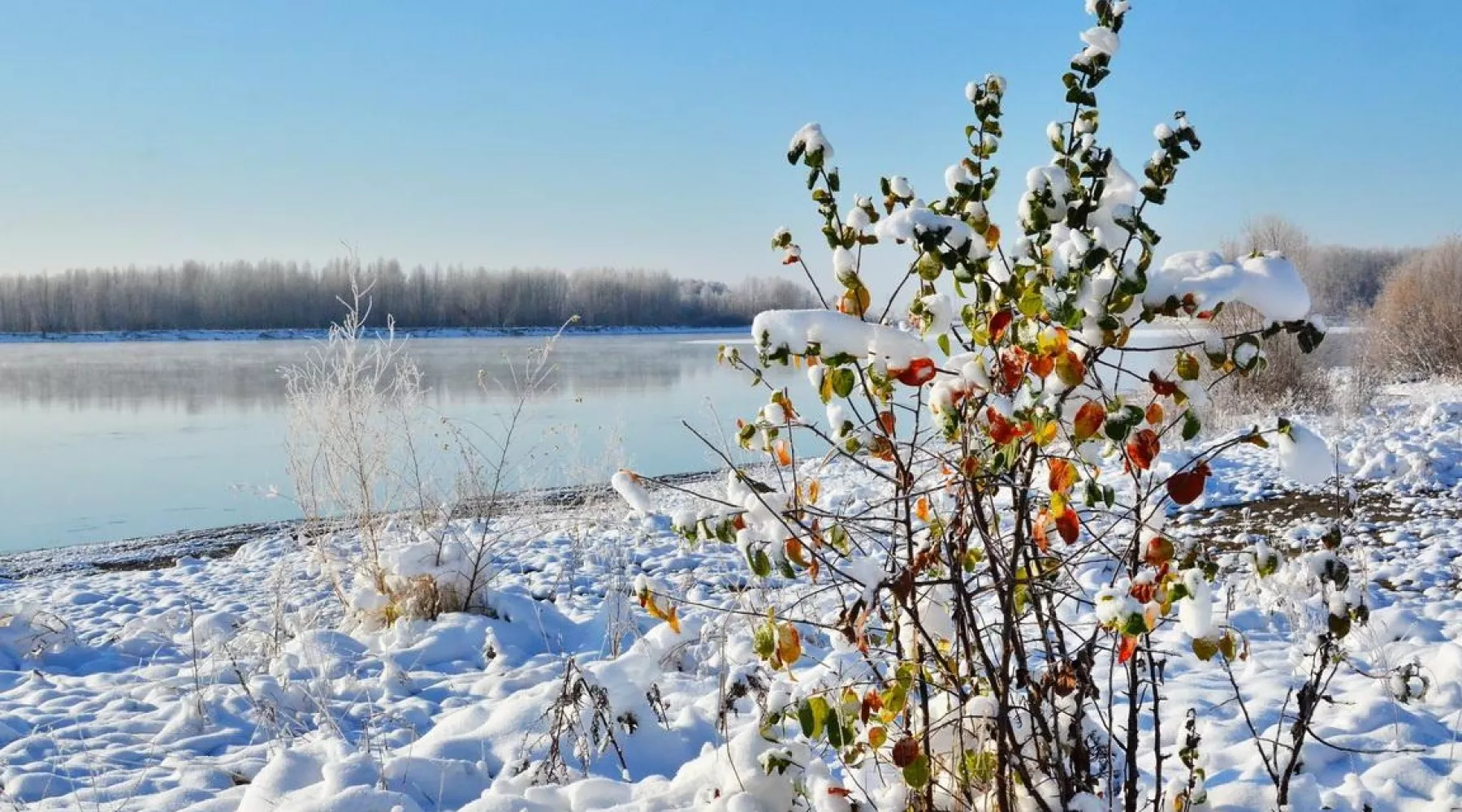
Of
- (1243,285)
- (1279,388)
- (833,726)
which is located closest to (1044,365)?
(1243,285)

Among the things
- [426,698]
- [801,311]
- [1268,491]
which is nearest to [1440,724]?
[801,311]

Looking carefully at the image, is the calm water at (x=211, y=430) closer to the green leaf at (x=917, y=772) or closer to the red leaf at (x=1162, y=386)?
the green leaf at (x=917, y=772)

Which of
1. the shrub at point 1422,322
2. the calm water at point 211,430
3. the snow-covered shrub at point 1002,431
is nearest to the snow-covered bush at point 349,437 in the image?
the calm water at point 211,430

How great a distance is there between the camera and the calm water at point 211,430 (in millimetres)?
10648

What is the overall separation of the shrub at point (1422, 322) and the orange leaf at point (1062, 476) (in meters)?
20.7

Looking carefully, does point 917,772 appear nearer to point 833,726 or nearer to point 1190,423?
point 833,726

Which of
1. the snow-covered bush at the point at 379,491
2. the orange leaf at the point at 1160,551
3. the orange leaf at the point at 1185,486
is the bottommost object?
the snow-covered bush at the point at 379,491

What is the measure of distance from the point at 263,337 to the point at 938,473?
55435mm

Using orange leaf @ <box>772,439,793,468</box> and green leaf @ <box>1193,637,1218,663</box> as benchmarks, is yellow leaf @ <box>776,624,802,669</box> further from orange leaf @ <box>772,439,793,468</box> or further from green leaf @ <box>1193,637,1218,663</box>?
green leaf @ <box>1193,637,1218,663</box>

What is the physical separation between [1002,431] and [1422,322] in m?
22.1

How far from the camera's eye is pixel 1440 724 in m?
3.08

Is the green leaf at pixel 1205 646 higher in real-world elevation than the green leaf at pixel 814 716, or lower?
higher

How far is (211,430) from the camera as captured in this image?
1662 cm

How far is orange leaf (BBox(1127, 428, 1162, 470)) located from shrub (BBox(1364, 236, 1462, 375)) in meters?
20.6
